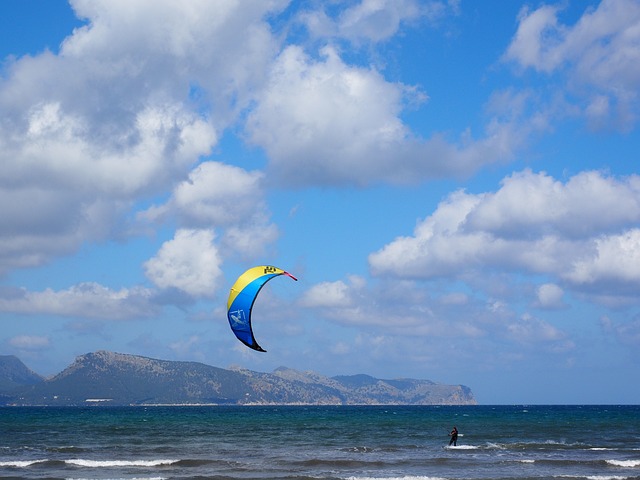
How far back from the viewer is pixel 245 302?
29750 mm

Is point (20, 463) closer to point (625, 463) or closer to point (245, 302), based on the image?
point (245, 302)

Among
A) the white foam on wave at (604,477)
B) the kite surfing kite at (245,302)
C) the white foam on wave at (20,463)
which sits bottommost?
Answer: the white foam on wave at (604,477)

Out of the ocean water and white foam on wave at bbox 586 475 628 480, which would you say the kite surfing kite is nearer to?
the ocean water

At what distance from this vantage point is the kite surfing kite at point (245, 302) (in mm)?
29391

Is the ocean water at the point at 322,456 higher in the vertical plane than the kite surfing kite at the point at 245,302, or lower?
lower

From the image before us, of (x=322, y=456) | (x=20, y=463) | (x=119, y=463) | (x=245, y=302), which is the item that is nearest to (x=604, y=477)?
(x=322, y=456)

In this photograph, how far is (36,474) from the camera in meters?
37.9

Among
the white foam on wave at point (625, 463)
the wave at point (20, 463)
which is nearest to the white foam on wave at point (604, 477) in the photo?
the white foam on wave at point (625, 463)

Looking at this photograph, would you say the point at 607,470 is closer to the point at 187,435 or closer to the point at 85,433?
the point at 187,435

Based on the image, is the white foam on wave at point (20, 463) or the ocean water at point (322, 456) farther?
the white foam on wave at point (20, 463)

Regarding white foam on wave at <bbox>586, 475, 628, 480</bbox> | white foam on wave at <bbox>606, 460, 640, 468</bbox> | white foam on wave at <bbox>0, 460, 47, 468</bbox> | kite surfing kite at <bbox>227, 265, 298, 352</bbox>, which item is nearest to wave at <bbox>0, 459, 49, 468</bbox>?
white foam on wave at <bbox>0, 460, 47, 468</bbox>

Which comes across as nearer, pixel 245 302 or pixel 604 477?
pixel 245 302

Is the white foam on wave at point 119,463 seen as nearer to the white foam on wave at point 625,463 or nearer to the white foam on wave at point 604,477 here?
the white foam on wave at point 604,477

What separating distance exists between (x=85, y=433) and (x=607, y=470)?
5007 centimetres
